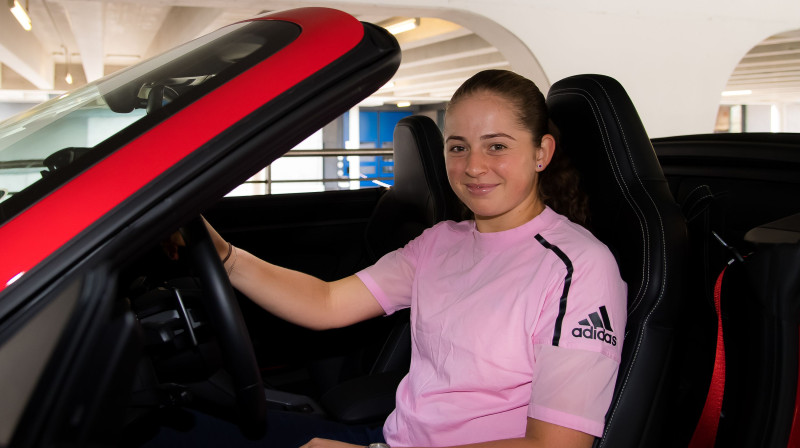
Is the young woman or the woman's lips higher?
the woman's lips

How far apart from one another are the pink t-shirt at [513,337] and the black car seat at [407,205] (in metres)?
0.22

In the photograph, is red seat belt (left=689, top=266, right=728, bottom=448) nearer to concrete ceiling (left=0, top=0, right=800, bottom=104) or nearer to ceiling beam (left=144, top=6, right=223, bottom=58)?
concrete ceiling (left=0, top=0, right=800, bottom=104)

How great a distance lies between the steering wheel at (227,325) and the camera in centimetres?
84

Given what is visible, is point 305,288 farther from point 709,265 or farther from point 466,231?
point 709,265

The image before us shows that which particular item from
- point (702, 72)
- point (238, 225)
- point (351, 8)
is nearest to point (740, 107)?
Result: point (702, 72)

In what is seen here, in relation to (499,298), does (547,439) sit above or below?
below

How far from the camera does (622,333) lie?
3.33 feet

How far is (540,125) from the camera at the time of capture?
3.85 feet

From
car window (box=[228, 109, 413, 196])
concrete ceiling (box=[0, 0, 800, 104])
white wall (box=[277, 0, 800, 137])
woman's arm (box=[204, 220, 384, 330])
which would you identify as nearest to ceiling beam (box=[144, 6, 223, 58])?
concrete ceiling (box=[0, 0, 800, 104])

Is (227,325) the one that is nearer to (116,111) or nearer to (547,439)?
(116,111)

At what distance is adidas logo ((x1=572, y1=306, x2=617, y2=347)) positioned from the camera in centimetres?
97

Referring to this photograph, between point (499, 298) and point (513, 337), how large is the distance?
0.07 metres

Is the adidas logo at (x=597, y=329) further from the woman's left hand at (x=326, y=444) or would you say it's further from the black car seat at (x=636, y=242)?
the woman's left hand at (x=326, y=444)

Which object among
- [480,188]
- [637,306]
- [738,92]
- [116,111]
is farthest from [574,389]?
[738,92]
